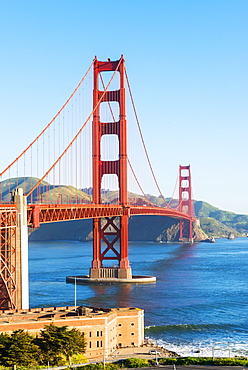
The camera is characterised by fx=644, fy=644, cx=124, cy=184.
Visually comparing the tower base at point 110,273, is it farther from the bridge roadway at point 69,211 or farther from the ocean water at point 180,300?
the bridge roadway at point 69,211

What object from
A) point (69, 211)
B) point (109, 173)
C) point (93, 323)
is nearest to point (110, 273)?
point (109, 173)

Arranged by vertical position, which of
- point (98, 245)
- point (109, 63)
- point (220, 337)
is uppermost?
point (109, 63)

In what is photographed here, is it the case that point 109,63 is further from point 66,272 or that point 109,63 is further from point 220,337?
point 220,337

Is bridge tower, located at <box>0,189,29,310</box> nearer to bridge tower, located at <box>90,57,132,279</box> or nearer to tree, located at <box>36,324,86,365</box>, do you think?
tree, located at <box>36,324,86,365</box>

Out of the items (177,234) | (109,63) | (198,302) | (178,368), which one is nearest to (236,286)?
(198,302)

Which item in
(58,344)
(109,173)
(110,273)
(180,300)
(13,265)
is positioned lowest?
(180,300)

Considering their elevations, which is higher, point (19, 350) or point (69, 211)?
point (69, 211)

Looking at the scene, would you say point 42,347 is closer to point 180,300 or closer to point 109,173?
point 180,300
